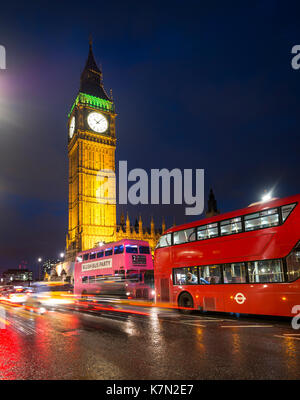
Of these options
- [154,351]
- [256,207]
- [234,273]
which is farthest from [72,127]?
[154,351]

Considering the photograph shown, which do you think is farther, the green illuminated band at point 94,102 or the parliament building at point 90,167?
the green illuminated band at point 94,102

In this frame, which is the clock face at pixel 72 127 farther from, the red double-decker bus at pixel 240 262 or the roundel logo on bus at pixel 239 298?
the roundel logo on bus at pixel 239 298

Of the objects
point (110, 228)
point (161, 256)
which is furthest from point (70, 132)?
point (161, 256)

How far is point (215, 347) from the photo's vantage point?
6.65m

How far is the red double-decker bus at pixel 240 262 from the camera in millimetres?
9750

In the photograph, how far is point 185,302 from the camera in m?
13.5

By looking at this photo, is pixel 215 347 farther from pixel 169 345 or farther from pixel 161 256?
pixel 161 256

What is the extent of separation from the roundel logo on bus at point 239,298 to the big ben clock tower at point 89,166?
5831 cm

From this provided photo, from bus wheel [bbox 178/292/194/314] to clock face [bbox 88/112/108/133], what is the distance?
65520 millimetres

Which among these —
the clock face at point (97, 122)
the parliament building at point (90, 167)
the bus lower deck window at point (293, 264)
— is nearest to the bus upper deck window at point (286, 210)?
the bus lower deck window at point (293, 264)

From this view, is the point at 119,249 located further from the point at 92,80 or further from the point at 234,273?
the point at 92,80

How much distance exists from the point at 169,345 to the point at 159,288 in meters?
8.20

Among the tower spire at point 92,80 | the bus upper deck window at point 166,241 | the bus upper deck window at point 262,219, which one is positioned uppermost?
the tower spire at point 92,80

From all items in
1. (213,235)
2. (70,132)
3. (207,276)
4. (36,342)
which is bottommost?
(36,342)
